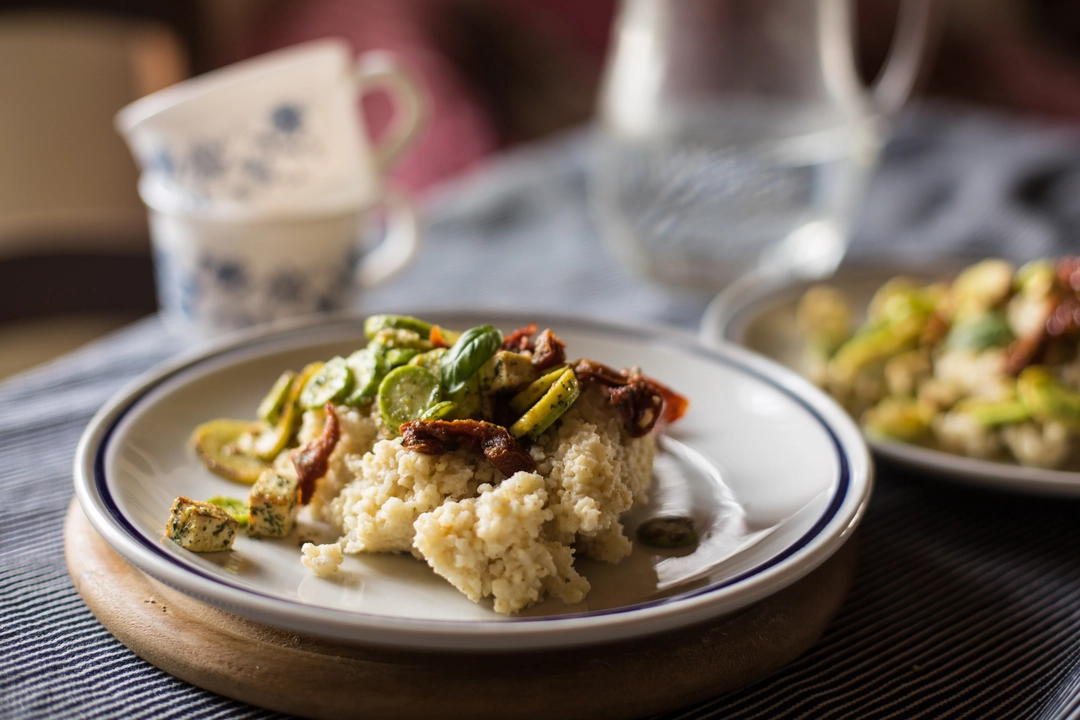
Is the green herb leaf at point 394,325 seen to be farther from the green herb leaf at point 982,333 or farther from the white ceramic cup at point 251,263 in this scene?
the green herb leaf at point 982,333

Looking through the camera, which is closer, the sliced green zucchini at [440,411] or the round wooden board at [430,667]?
the round wooden board at [430,667]

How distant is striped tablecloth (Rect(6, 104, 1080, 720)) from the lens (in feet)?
2.80

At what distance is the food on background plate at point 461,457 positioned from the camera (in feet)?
2.82

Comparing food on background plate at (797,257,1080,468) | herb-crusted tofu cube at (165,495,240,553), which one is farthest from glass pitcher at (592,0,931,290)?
herb-crusted tofu cube at (165,495,240,553)

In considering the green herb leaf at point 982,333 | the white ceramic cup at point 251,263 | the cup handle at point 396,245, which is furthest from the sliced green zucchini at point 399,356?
the green herb leaf at point 982,333

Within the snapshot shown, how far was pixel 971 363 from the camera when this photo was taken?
52.9 inches

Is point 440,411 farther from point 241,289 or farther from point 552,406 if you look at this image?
point 241,289

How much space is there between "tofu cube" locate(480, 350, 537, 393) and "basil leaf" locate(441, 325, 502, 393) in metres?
0.01

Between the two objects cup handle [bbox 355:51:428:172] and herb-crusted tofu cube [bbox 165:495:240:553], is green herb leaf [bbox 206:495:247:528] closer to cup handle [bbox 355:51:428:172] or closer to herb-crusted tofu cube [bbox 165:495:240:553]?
herb-crusted tofu cube [bbox 165:495:240:553]

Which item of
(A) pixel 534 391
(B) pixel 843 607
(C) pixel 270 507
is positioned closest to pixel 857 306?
(B) pixel 843 607

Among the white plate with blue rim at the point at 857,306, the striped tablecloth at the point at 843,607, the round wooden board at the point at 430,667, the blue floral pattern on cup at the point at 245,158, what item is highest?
the blue floral pattern on cup at the point at 245,158

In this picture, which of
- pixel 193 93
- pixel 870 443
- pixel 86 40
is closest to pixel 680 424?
pixel 870 443

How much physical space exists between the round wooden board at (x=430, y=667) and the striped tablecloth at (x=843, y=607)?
28 mm

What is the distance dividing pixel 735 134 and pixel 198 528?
1233 mm
